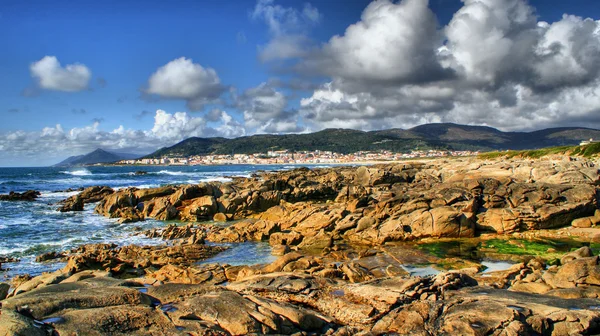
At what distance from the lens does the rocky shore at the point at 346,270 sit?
8.41m

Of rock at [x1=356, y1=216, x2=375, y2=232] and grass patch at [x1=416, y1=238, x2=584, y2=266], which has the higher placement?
rock at [x1=356, y1=216, x2=375, y2=232]

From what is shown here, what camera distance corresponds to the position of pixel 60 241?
80.3 feet

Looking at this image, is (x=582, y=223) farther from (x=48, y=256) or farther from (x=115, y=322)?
(x=48, y=256)

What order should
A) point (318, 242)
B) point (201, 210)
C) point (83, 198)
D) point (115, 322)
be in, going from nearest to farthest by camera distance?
point (115, 322)
point (318, 242)
point (201, 210)
point (83, 198)

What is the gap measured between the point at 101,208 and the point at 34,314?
33.8 metres

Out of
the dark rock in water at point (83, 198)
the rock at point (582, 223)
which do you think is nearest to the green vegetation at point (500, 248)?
the rock at point (582, 223)

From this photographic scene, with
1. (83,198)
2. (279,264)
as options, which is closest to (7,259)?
(279,264)

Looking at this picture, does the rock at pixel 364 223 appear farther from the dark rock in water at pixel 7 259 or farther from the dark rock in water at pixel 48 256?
the dark rock in water at pixel 7 259

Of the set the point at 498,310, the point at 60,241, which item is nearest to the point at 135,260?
the point at 60,241

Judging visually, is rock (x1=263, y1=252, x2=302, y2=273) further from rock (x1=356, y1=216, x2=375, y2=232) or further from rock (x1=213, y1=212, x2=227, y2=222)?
rock (x1=213, y1=212, x2=227, y2=222)

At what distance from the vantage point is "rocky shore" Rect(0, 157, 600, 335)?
8.41m

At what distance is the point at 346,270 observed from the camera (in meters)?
15.6

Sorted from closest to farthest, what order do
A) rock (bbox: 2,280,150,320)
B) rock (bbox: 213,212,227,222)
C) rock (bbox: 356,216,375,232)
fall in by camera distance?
rock (bbox: 2,280,150,320)
rock (bbox: 356,216,375,232)
rock (bbox: 213,212,227,222)

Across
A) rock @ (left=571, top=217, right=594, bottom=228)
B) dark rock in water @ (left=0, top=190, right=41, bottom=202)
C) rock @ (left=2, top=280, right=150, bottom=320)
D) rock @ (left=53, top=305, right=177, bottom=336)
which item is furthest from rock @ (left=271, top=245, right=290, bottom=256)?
dark rock in water @ (left=0, top=190, right=41, bottom=202)
